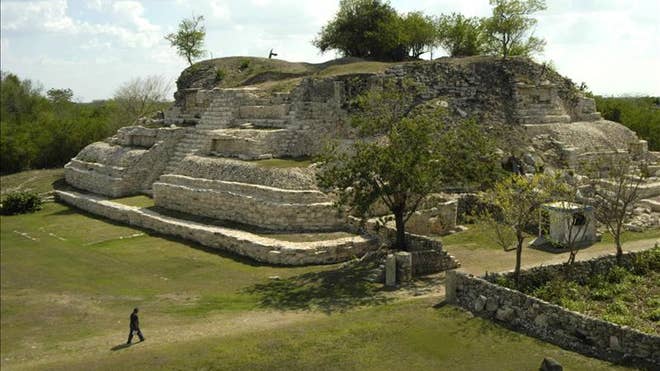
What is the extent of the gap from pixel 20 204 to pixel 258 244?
1562cm

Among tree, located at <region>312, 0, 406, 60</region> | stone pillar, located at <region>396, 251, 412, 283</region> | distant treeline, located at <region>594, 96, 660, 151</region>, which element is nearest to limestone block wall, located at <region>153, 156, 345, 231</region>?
stone pillar, located at <region>396, 251, 412, 283</region>

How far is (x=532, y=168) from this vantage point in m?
24.9

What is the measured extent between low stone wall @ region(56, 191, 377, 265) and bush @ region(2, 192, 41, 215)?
744 centimetres

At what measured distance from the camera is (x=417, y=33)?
34906 mm

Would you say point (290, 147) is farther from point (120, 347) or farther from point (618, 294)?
point (618, 294)

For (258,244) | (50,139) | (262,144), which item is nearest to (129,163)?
(262,144)

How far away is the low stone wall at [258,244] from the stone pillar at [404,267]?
2.85 meters

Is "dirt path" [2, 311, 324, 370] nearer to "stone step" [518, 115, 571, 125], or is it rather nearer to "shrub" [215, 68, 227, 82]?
"stone step" [518, 115, 571, 125]

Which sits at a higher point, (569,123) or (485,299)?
(569,123)

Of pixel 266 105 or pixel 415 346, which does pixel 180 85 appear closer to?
pixel 266 105

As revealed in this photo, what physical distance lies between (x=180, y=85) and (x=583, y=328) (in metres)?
30.5

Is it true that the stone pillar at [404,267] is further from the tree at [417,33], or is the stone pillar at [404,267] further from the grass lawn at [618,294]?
the tree at [417,33]

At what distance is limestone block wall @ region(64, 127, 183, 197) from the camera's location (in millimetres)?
29609

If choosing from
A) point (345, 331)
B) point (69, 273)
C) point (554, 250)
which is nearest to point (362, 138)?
point (554, 250)
